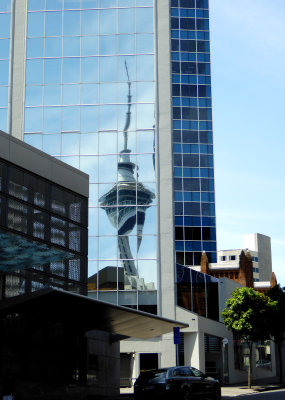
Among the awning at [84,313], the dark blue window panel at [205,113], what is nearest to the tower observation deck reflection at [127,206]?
the awning at [84,313]

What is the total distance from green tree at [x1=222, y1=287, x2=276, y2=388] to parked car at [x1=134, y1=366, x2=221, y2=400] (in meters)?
18.9

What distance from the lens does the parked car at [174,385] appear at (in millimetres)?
24531

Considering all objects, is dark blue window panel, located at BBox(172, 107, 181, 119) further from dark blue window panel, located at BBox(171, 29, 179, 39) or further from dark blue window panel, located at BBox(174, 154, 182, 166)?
dark blue window panel, located at BBox(171, 29, 179, 39)

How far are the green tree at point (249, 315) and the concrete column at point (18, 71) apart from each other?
18882 mm

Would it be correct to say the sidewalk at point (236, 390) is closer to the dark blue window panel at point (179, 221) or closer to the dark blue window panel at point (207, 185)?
the dark blue window panel at point (179, 221)

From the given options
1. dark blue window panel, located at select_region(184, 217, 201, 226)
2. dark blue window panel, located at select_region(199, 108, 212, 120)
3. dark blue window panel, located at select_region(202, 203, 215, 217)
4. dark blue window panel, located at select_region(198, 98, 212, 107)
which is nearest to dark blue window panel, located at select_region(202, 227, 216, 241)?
dark blue window panel, located at select_region(184, 217, 201, 226)

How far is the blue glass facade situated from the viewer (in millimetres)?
86250

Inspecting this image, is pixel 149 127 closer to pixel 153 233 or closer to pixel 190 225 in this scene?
pixel 153 233

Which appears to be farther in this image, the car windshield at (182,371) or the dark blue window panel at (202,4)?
the dark blue window panel at (202,4)

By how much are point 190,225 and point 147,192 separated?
37552 mm

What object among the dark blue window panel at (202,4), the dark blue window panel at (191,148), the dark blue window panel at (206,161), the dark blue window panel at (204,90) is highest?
the dark blue window panel at (202,4)

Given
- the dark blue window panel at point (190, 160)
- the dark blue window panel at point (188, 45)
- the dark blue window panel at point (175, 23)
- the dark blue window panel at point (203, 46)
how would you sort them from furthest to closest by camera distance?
1. the dark blue window panel at point (175, 23)
2. the dark blue window panel at point (188, 45)
3. the dark blue window panel at point (203, 46)
4. the dark blue window panel at point (190, 160)

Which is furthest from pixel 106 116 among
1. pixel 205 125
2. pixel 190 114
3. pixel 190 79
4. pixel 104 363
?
pixel 190 79

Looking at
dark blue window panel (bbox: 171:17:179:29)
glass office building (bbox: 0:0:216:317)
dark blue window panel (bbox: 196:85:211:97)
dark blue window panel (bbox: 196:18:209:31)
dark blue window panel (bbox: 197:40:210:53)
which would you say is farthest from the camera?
dark blue window panel (bbox: 171:17:179:29)
